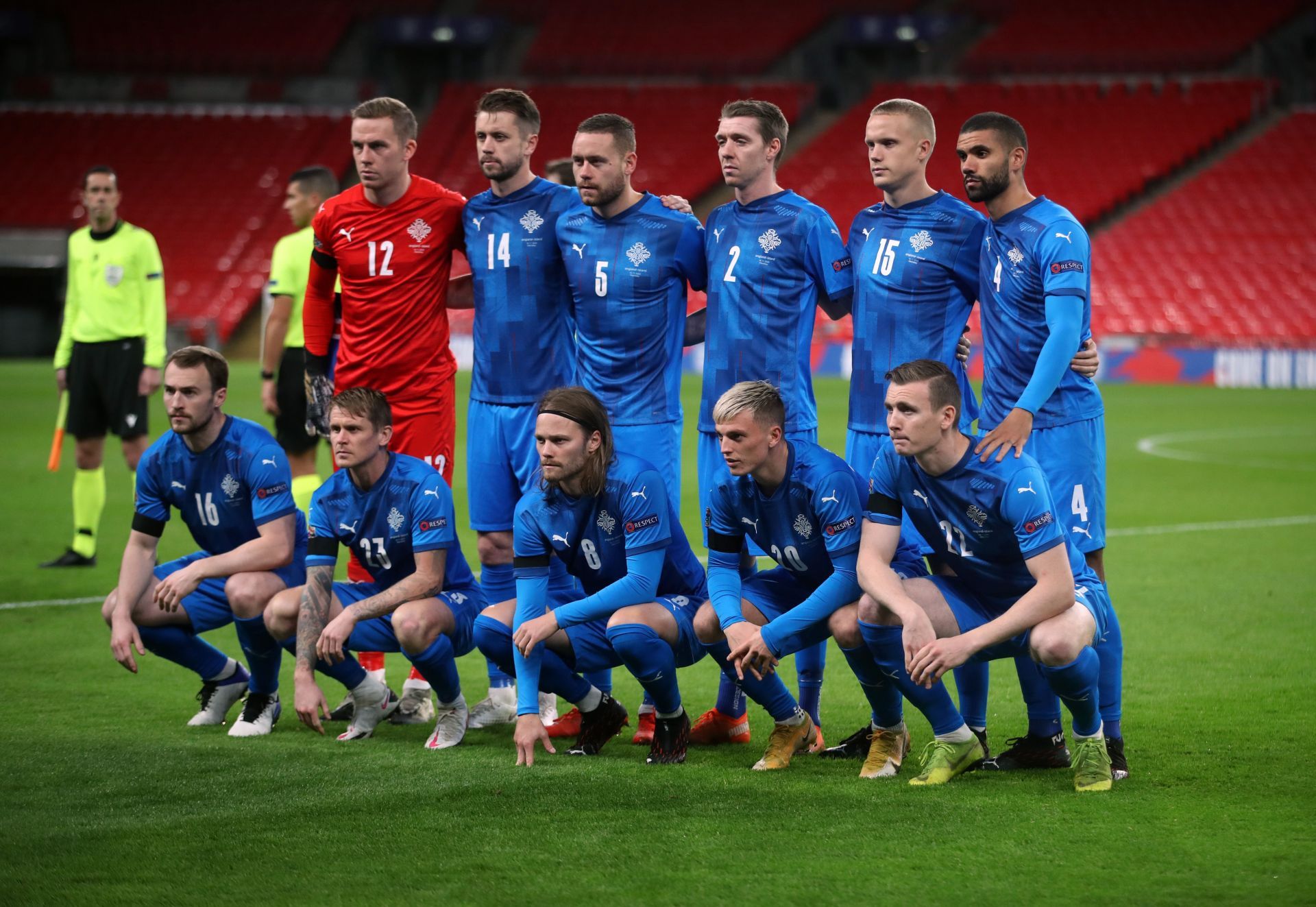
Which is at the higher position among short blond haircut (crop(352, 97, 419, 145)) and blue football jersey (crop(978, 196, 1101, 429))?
short blond haircut (crop(352, 97, 419, 145))

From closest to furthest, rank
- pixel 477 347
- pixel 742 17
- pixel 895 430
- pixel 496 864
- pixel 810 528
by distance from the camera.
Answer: pixel 496 864, pixel 895 430, pixel 810 528, pixel 477 347, pixel 742 17

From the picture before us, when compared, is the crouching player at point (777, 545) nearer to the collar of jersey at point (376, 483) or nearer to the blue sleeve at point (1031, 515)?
the blue sleeve at point (1031, 515)

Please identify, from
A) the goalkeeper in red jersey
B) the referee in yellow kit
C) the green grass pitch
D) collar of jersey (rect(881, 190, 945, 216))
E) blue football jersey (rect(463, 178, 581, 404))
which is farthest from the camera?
the referee in yellow kit

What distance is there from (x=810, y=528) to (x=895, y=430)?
56 cm

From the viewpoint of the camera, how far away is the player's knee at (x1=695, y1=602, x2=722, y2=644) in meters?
5.28

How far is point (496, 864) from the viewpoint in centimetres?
405

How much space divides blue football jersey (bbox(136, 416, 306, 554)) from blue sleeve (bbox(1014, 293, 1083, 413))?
267 centimetres

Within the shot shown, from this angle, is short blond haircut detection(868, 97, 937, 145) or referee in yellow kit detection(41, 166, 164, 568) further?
referee in yellow kit detection(41, 166, 164, 568)

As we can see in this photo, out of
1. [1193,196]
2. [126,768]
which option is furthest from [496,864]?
[1193,196]

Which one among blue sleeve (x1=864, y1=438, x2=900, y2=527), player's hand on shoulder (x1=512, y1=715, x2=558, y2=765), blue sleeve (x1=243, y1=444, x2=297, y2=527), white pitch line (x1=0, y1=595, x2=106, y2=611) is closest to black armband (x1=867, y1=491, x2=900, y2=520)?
blue sleeve (x1=864, y1=438, x2=900, y2=527)

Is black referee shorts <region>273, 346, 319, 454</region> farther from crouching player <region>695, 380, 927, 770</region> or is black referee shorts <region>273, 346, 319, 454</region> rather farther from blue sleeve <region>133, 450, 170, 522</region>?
crouching player <region>695, 380, 927, 770</region>

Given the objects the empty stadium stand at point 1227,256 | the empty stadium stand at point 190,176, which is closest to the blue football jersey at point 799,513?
the empty stadium stand at point 1227,256

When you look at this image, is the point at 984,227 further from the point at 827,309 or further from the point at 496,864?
the point at 496,864

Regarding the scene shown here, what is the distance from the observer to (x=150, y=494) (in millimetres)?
5836
